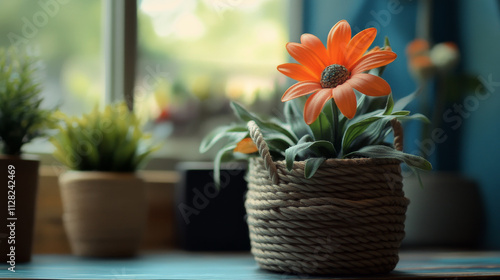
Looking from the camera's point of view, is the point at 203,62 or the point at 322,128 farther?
the point at 203,62

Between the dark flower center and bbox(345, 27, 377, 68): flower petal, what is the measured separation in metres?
0.02

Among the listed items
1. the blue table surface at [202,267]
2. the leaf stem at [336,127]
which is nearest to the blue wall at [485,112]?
the blue table surface at [202,267]

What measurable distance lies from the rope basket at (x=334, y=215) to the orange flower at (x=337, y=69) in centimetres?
7

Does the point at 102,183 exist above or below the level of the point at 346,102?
below

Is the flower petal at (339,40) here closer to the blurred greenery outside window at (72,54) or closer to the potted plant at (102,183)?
the potted plant at (102,183)

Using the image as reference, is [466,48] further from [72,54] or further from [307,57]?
[72,54]

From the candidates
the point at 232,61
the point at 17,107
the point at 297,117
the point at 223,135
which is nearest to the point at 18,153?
the point at 17,107

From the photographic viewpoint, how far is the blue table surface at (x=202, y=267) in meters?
0.67

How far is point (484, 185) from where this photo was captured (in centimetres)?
124

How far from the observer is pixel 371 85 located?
2.07 feet

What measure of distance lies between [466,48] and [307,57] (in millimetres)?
789

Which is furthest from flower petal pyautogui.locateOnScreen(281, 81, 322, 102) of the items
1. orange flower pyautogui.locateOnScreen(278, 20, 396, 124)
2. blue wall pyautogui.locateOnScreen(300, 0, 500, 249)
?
blue wall pyautogui.locateOnScreen(300, 0, 500, 249)

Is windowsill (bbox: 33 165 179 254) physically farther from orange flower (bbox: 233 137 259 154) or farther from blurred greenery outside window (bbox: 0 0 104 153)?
orange flower (bbox: 233 137 259 154)

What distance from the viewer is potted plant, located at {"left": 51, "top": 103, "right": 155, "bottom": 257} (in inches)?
36.5
